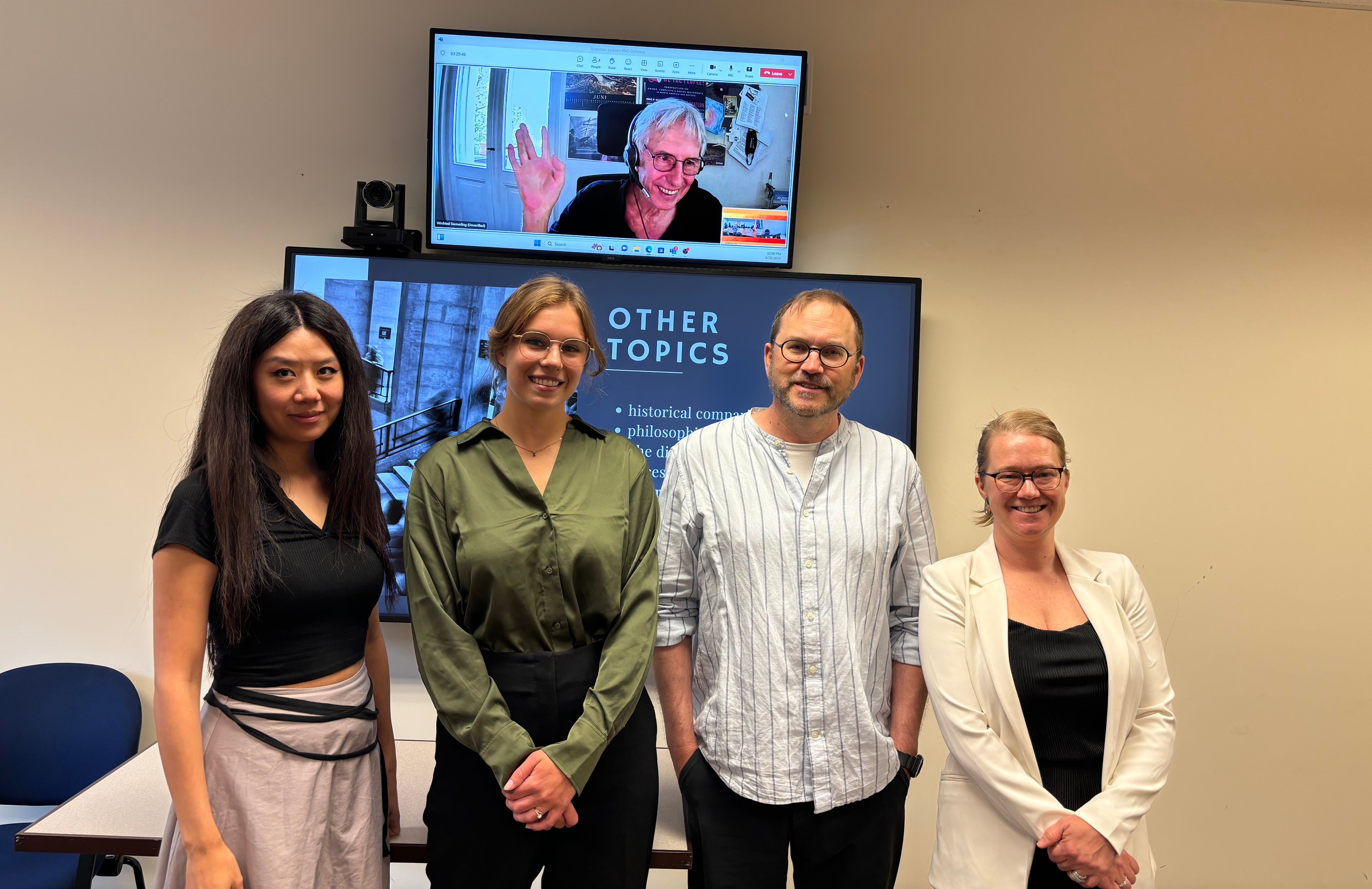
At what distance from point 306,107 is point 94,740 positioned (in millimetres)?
2255

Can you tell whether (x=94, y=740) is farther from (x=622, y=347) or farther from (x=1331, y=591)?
(x=1331, y=591)

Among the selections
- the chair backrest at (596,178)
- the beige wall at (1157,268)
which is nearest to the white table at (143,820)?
the beige wall at (1157,268)

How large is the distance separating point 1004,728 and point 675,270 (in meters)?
1.83

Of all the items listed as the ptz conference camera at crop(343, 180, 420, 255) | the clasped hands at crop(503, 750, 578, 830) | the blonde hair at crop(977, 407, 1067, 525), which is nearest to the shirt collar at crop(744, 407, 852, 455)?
the blonde hair at crop(977, 407, 1067, 525)

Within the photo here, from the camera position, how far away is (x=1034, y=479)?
1.79m

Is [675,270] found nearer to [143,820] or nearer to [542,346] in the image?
[542,346]

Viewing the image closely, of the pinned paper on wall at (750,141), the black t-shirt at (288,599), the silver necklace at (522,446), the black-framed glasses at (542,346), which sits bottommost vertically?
the black t-shirt at (288,599)

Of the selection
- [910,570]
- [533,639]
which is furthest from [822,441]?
[533,639]

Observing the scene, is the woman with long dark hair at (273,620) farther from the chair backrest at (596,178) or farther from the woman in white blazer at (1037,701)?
the chair backrest at (596,178)

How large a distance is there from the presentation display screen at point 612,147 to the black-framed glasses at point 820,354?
43.5 inches

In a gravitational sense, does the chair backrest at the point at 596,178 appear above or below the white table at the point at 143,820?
above

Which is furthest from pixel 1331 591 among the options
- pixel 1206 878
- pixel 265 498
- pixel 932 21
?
pixel 265 498

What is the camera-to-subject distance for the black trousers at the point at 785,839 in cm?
176

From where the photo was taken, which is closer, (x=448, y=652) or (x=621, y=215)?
(x=448, y=652)
